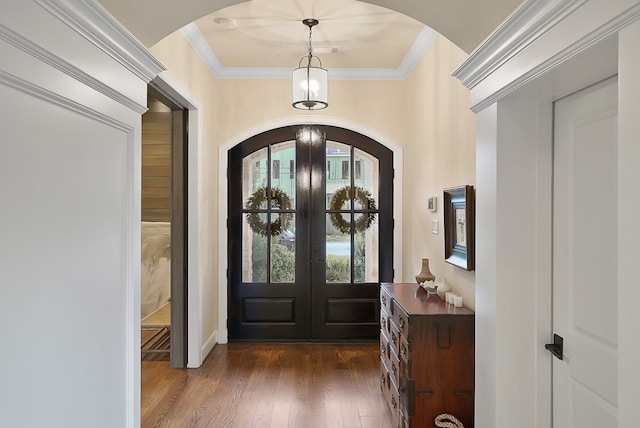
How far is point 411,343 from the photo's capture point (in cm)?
262

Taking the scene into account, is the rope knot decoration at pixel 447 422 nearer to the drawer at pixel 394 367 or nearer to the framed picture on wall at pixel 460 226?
the drawer at pixel 394 367

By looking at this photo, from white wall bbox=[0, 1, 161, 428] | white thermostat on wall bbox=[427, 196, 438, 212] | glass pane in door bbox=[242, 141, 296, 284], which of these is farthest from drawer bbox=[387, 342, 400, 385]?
glass pane in door bbox=[242, 141, 296, 284]

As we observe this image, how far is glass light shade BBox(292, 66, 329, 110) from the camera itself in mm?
3885

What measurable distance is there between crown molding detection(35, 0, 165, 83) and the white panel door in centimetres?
162

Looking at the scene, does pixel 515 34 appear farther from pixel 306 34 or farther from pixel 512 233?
pixel 306 34

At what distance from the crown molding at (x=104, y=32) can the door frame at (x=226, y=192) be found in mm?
2967

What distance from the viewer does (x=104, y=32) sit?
4.94 ft

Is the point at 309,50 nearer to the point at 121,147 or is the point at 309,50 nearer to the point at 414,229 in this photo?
the point at 414,229

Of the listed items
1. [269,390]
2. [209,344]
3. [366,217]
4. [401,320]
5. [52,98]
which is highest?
[52,98]

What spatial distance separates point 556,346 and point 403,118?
3.44m

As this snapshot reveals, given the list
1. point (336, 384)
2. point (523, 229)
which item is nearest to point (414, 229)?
point (336, 384)

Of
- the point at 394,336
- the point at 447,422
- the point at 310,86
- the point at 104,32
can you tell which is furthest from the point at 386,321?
the point at 104,32

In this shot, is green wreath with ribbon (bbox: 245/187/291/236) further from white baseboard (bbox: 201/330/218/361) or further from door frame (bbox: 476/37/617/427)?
door frame (bbox: 476/37/617/427)

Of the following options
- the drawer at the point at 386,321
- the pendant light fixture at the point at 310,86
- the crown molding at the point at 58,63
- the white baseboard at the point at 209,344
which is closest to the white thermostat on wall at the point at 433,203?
the drawer at the point at 386,321
